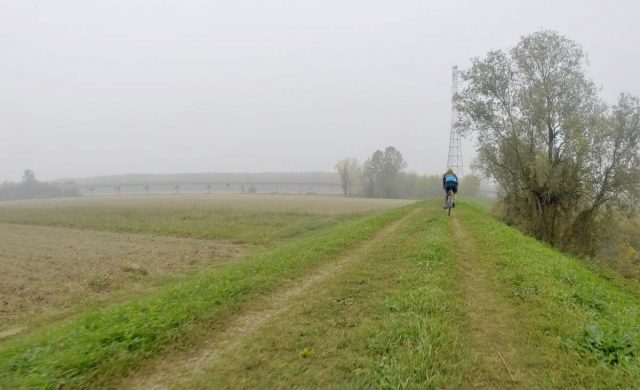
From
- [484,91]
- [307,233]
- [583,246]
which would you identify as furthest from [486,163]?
[307,233]

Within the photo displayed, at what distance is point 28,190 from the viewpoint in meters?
163

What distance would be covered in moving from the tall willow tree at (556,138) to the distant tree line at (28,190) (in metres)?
204

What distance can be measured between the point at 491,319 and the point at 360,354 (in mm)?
2616

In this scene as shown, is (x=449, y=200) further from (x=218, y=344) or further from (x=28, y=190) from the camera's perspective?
(x=28, y=190)

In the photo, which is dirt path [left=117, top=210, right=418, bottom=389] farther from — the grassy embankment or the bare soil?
the bare soil

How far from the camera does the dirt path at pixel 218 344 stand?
416cm

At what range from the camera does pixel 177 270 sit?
1323 centimetres

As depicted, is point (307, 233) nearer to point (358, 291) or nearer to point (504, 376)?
point (358, 291)

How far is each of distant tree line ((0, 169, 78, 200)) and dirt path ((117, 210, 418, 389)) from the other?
206 metres

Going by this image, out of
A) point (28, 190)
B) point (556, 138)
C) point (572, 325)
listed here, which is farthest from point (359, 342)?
point (28, 190)

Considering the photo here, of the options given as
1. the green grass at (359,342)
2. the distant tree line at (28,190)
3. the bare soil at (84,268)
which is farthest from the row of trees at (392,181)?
the distant tree line at (28,190)

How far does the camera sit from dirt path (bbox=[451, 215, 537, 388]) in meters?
3.87

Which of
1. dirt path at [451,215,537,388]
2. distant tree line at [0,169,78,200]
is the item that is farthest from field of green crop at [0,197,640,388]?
distant tree line at [0,169,78,200]

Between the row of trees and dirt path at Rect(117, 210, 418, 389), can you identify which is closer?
dirt path at Rect(117, 210, 418, 389)
